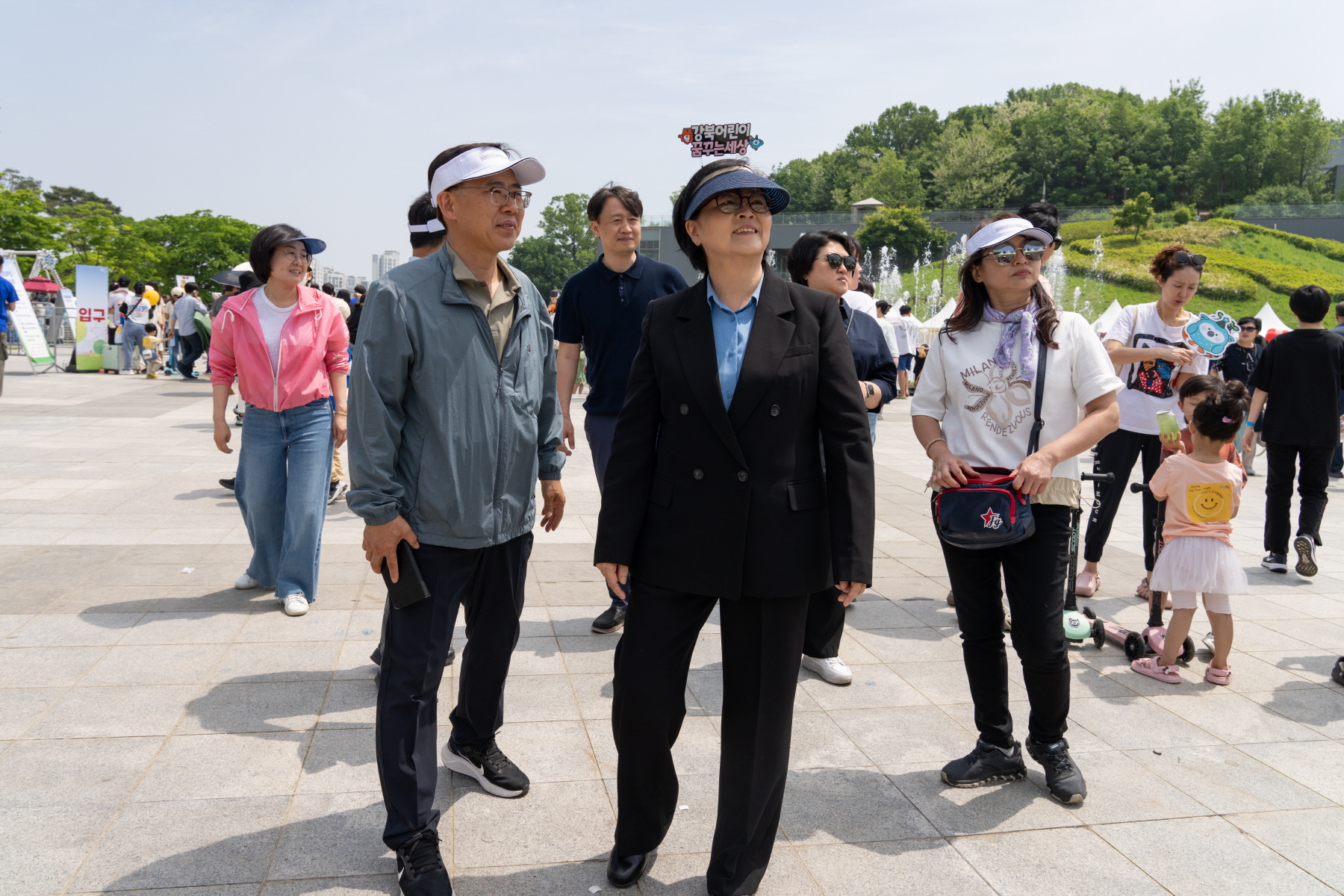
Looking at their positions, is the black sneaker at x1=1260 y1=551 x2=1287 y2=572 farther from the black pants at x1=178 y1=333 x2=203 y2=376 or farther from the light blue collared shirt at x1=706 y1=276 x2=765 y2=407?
the black pants at x1=178 y1=333 x2=203 y2=376

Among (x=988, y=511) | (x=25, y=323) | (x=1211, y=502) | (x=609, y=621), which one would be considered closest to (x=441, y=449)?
(x=988, y=511)

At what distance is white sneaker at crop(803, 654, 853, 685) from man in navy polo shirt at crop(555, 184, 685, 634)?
3.27 feet

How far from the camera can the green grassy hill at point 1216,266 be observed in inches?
1932

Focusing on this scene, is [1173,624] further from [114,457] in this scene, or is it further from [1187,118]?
[1187,118]

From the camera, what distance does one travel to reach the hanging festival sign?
56.3 ft

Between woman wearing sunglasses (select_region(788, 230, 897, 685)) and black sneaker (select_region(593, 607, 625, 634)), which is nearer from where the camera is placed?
woman wearing sunglasses (select_region(788, 230, 897, 685))

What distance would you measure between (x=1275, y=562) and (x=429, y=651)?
6.46 m

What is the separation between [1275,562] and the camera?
6777 mm

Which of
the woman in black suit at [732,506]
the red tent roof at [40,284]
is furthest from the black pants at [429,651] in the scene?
the red tent roof at [40,284]

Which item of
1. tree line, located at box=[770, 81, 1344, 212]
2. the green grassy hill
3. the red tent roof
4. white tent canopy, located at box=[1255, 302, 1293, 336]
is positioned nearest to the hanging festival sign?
white tent canopy, located at box=[1255, 302, 1293, 336]

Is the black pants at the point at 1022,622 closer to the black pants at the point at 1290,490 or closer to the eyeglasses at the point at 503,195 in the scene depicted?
the eyeglasses at the point at 503,195

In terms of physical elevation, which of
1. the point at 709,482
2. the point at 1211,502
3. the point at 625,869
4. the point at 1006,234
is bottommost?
the point at 625,869

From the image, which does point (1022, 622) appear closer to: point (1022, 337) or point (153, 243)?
point (1022, 337)

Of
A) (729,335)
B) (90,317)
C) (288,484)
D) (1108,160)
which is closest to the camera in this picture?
(729,335)
